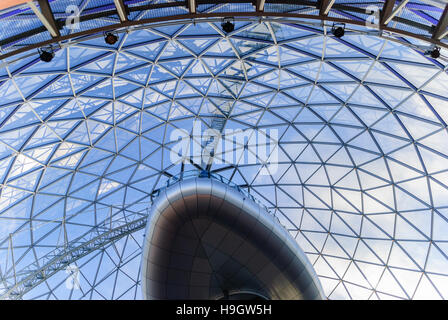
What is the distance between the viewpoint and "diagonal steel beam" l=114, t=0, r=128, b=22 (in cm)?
1035

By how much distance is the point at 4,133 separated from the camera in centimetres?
2341

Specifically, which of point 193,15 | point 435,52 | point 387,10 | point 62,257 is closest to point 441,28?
point 387,10

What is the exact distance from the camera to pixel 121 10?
1060cm

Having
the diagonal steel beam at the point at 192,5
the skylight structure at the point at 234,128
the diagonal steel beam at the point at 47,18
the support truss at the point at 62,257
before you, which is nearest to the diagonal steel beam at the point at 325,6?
the skylight structure at the point at 234,128

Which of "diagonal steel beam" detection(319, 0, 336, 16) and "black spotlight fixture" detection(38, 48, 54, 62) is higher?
"diagonal steel beam" detection(319, 0, 336, 16)

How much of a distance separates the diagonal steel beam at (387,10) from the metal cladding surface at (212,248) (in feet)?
35.2

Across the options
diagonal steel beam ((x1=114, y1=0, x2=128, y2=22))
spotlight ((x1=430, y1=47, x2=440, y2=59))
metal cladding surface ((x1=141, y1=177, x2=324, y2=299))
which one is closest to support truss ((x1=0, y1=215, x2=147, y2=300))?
metal cladding surface ((x1=141, y1=177, x2=324, y2=299))

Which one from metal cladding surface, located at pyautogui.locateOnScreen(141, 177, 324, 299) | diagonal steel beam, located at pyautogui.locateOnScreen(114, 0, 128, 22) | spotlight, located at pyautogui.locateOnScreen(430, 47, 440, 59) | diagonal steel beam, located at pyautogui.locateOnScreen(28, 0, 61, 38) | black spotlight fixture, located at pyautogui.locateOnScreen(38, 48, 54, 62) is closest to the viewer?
diagonal steel beam, located at pyautogui.locateOnScreen(28, 0, 61, 38)

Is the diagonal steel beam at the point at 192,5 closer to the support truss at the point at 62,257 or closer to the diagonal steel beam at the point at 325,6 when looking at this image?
the diagonal steel beam at the point at 325,6

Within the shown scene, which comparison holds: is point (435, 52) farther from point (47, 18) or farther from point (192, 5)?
point (47, 18)

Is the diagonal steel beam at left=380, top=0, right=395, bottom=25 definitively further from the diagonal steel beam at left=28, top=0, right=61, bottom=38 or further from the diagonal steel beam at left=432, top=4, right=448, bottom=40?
the diagonal steel beam at left=28, top=0, right=61, bottom=38

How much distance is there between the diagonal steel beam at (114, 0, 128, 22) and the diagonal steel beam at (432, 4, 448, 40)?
1046 centimetres
